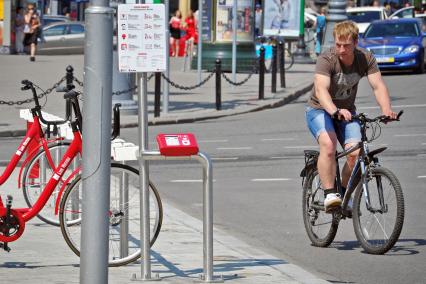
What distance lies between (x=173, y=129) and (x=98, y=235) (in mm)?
15587

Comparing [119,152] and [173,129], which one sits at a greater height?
[119,152]

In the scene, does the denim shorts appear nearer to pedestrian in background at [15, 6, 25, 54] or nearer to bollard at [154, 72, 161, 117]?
bollard at [154, 72, 161, 117]

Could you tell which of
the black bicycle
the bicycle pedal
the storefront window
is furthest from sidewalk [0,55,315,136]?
the bicycle pedal

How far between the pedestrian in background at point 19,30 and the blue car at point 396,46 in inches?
580

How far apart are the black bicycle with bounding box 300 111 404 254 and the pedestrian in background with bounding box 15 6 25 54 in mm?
36931

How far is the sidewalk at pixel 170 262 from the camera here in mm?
8375

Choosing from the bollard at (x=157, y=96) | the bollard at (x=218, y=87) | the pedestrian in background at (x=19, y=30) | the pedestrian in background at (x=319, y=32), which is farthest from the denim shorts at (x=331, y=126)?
the pedestrian in background at (x=19, y=30)

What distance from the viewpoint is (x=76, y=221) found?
904cm

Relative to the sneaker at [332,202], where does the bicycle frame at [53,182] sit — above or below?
above

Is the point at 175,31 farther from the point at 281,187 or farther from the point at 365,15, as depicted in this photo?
the point at 281,187

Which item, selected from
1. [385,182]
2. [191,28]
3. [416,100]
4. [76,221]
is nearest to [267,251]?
[385,182]

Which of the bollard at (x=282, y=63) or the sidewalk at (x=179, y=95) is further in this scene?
the bollard at (x=282, y=63)

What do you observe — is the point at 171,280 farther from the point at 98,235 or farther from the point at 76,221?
the point at 98,235

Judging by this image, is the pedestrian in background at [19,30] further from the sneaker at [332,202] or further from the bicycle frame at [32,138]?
the sneaker at [332,202]
